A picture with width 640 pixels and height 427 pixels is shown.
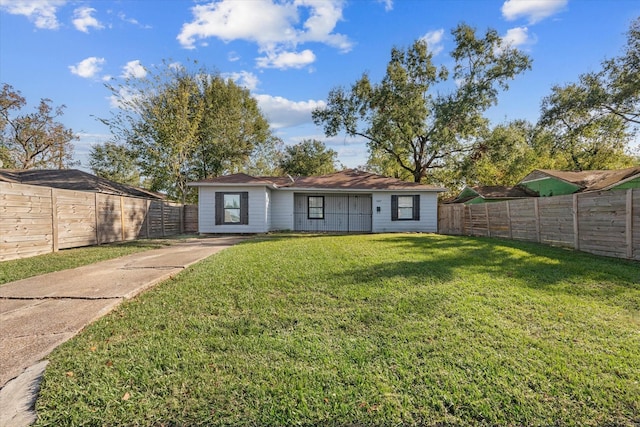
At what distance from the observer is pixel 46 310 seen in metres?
3.72

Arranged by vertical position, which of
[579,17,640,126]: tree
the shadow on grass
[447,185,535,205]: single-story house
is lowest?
the shadow on grass

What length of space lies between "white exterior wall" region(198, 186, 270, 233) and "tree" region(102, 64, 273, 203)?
2.98 metres

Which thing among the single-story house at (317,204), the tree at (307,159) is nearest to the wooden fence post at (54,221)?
the single-story house at (317,204)

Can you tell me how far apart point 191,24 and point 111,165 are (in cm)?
2294

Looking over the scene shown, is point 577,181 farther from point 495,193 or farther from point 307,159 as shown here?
point 307,159

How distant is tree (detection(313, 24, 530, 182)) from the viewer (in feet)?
59.3

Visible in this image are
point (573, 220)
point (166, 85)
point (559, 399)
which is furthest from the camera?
point (166, 85)

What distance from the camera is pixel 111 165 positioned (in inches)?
1097

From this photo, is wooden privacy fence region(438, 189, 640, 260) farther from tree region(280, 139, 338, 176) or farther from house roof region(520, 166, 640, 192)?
tree region(280, 139, 338, 176)

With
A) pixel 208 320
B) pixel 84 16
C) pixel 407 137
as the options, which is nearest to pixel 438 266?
pixel 208 320

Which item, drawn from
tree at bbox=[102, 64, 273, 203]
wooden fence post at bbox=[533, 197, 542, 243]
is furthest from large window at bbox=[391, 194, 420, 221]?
tree at bbox=[102, 64, 273, 203]

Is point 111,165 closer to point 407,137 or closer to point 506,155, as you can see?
point 407,137

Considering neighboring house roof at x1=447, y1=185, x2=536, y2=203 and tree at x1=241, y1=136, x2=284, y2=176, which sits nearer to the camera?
neighboring house roof at x1=447, y1=185, x2=536, y2=203

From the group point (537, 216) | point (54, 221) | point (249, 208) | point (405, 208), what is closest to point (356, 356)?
point (54, 221)
